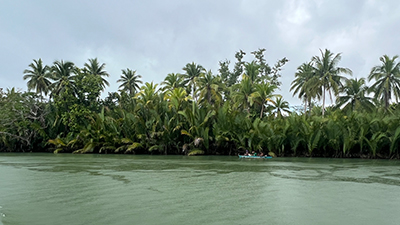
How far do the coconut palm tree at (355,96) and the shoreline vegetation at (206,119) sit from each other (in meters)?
0.09

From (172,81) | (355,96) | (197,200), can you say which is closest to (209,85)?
(172,81)

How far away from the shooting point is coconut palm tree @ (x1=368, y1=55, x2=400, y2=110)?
1297 inches

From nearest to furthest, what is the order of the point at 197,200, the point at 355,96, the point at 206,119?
the point at 197,200, the point at 206,119, the point at 355,96

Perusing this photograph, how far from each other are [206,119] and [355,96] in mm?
16963

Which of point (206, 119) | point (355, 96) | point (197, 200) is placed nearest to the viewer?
point (197, 200)

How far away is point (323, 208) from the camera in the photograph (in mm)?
7637

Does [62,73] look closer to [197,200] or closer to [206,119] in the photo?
[206,119]

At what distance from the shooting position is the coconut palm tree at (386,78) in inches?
1297

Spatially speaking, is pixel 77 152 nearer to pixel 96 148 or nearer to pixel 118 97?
pixel 96 148

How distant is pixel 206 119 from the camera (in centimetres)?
2761

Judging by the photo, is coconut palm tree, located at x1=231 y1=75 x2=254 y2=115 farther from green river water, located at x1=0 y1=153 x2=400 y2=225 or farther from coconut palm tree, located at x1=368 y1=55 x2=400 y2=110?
green river water, located at x1=0 y1=153 x2=400 y2=225

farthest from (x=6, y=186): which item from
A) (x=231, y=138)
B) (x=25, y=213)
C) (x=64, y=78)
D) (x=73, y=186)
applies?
(x=64, y=78)

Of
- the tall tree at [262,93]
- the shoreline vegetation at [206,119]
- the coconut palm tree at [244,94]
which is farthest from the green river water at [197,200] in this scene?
the coconut palm tree at [244,94]

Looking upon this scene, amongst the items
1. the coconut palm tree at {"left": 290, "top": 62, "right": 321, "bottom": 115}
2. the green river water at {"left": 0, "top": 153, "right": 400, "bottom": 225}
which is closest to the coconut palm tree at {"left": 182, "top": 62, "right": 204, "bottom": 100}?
the coconut palm tree at {"left": 290, "top": 62, "right": 321, "bottom": 115}
